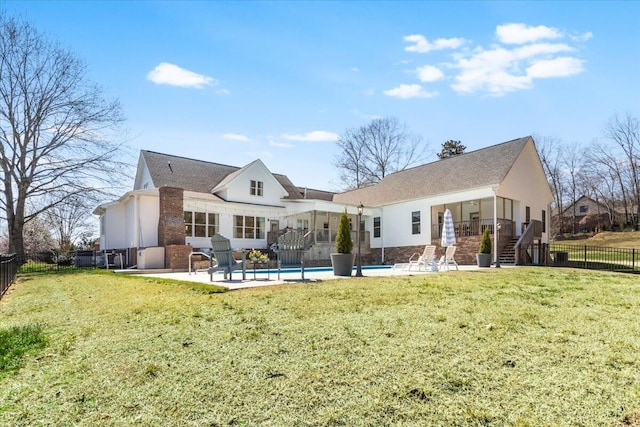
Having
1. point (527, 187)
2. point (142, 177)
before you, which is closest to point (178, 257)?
point (142, 177)

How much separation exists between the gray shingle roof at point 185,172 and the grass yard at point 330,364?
17484 millimetres

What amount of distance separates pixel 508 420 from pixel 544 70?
17.3 metres

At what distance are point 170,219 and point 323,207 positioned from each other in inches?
312

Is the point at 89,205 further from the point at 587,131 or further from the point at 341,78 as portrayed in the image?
the point at 587,131

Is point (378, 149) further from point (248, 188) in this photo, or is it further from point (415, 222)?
point (248, 188)

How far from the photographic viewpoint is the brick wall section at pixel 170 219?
17469 mm

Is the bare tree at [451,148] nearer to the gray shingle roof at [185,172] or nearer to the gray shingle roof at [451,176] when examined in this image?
the gray shingle roof at [451,176]

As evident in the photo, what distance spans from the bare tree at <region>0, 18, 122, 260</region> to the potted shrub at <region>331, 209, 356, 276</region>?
59.0 ft

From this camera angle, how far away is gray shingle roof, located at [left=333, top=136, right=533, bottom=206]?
66.8 feet

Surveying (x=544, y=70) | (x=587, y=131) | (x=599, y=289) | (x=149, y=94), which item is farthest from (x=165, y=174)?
(x=587, y=131)

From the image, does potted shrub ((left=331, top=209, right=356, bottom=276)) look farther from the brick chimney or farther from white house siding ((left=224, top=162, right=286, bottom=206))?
white house siding ((left=224, top=162, right=286, bottom=206))

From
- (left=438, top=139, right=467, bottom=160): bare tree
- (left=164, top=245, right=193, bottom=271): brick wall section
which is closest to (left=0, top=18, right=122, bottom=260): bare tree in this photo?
(left=164, top=245, right=193, bottom=271): brick wall section

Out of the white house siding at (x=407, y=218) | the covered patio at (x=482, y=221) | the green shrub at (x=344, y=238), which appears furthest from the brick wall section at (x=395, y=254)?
the green shrub at (x=344, y=238)

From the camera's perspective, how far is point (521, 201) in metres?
21.8
